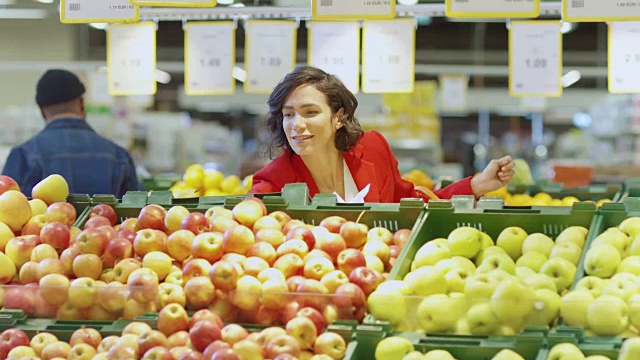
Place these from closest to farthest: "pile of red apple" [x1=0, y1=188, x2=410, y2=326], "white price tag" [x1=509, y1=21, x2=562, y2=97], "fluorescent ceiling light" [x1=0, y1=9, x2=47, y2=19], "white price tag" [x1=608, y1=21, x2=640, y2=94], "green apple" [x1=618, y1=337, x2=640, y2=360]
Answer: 1. "green apple" [x1=618, y1=337, x2=640, y2=360]
2. "pile of red apple" [x1=0, y1=188, x2=410, y2=326]
3. "white price tag" [x1=608, y1=21, x2=640, y2=94]
4. "white price tag" [x1=509, y1=21, x2=562, y2=97]
5. "fluorescent ceiling light" [x1=0, y1=9, x2=47, y2=19]

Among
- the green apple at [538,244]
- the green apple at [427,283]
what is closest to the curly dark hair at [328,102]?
the green apple at [538,244]

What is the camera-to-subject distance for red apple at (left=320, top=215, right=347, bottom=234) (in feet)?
11.6

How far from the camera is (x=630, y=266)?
10.3ft

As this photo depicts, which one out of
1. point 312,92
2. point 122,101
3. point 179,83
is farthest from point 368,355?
point 179,83

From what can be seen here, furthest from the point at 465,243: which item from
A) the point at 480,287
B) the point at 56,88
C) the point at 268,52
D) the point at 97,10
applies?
the point at 268,52

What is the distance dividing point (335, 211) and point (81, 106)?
2860 mm

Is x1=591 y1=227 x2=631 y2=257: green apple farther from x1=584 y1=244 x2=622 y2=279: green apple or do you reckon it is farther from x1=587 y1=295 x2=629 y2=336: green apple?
x1=587 y1=295 x2=629 y2=336: green apple

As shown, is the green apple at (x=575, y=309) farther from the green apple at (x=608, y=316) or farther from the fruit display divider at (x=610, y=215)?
the fruit display divider at (x=610, y=215)

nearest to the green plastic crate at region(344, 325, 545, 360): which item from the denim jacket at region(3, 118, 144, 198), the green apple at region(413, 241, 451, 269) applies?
the green apple at region(413, 241, 451, 269)

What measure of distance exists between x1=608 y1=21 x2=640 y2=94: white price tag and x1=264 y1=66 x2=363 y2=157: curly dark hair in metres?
3.16

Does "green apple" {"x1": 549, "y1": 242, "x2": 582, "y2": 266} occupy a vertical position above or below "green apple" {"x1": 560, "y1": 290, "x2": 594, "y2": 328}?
above

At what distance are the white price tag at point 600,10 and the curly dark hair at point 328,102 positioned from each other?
1.18 metres

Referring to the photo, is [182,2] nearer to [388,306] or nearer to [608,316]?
[388,306]

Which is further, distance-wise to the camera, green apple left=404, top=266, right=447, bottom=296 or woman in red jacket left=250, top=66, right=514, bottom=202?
woman in red jacket left=250, top=66, right=514, bottom=202
